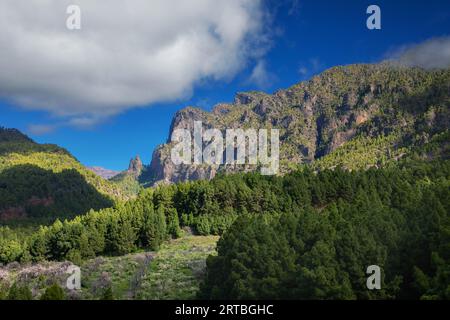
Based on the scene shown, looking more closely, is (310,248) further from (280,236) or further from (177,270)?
(177,270)

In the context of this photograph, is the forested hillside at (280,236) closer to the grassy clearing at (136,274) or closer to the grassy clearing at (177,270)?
the grassy clearing at (177,270)

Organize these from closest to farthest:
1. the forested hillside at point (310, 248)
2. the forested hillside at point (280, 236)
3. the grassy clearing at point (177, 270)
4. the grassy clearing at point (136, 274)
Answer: the forested hillside at point (310, 248), the forested hillside at point (280, 236), the grassy clearing at point (177, 270), the grassy clearing at point (136, 274)

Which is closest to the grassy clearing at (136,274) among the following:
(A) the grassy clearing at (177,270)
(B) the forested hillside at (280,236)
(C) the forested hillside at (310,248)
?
(A) the grassy clearing at (177,270)

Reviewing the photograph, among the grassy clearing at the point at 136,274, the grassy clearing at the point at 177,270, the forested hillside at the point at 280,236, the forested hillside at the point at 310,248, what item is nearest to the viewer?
the forested hillside at the point at 310,248

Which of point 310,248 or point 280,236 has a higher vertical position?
point 280,236

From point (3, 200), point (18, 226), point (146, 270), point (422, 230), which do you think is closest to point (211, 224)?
point (146, 270)

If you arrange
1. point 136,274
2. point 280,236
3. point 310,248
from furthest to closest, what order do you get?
point 136,274, point 280,236, point 310,248

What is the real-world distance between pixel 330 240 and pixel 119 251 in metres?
52.1

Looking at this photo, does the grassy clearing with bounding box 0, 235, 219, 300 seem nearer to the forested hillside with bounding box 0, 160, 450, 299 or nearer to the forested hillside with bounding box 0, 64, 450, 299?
the forested hillside with bounding box 0, 64, 450, 299

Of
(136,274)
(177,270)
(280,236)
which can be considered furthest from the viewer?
(177,270)

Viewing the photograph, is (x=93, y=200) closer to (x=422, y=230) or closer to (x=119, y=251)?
(x=119, y=251)

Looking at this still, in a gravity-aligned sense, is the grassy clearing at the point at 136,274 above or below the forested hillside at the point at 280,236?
below

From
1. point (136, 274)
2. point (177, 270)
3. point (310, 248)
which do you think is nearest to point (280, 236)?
point (310, 248)

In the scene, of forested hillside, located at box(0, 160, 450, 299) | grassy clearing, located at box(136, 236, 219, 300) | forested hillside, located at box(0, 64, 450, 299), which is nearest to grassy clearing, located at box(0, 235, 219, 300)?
grassy clearing, located at box(136, 236, 219, 300)
